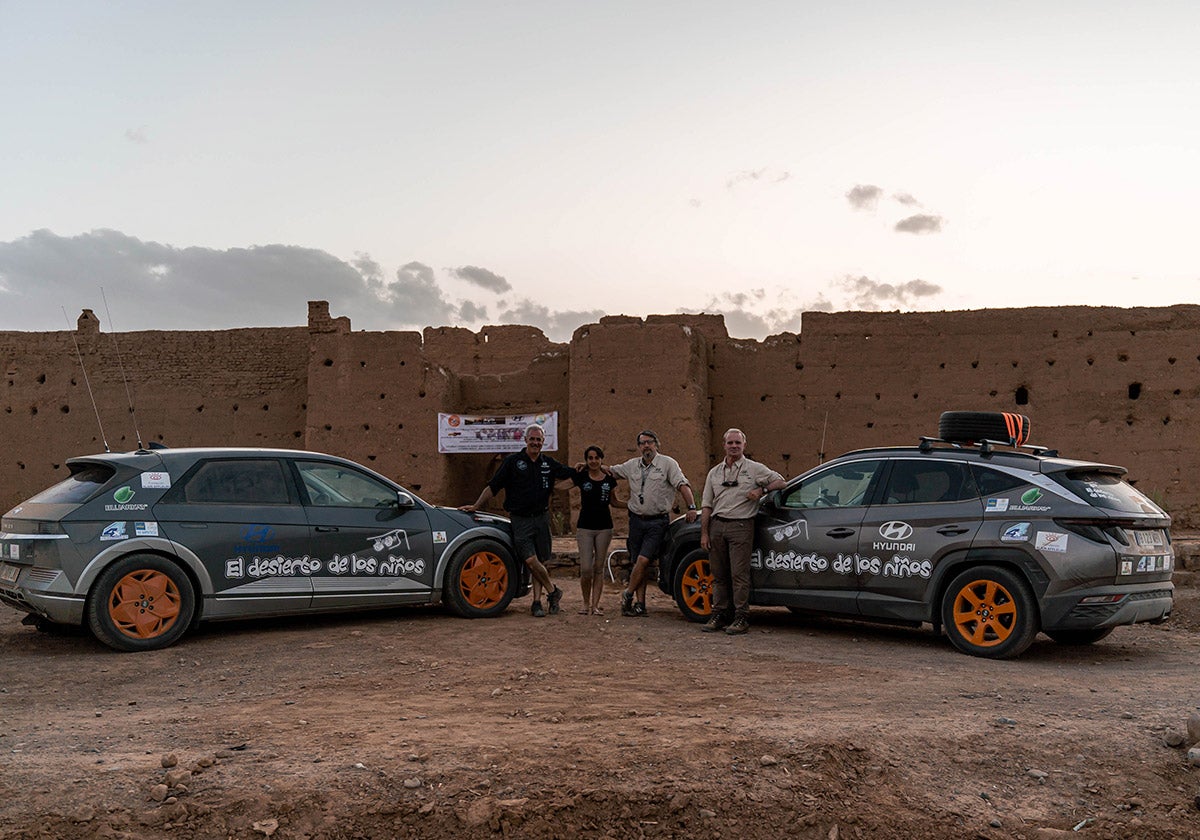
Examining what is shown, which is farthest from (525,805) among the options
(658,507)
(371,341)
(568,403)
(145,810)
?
(371,341)

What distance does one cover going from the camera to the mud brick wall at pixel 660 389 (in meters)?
15.3

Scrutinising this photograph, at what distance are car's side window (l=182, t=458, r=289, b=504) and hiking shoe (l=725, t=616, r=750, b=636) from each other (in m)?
3.75

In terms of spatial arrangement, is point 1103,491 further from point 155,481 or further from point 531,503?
point 155,481

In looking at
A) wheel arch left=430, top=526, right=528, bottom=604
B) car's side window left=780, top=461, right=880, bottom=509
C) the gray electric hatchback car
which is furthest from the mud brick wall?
the gray electric hatchback car

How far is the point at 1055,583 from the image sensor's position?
21.8 ft

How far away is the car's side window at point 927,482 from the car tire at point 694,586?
5.85 ft

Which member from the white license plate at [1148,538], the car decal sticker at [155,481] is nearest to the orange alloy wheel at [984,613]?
the white license plate at [1148,538]

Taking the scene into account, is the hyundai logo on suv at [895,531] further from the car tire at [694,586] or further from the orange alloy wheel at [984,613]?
the car tire at [694,586]

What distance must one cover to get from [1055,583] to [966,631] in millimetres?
732

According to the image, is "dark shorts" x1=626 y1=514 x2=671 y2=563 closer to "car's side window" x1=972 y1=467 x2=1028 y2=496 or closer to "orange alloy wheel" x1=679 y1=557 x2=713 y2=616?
"orange alloy wheel" x1=679 y1=557 x2=713 y2=616

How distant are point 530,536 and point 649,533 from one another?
1.08 metres

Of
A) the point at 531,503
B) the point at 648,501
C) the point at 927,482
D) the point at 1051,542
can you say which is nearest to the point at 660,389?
the point at 648,501

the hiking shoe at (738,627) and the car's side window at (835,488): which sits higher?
the car's side window at (835,488)

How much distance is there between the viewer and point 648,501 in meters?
8.75
